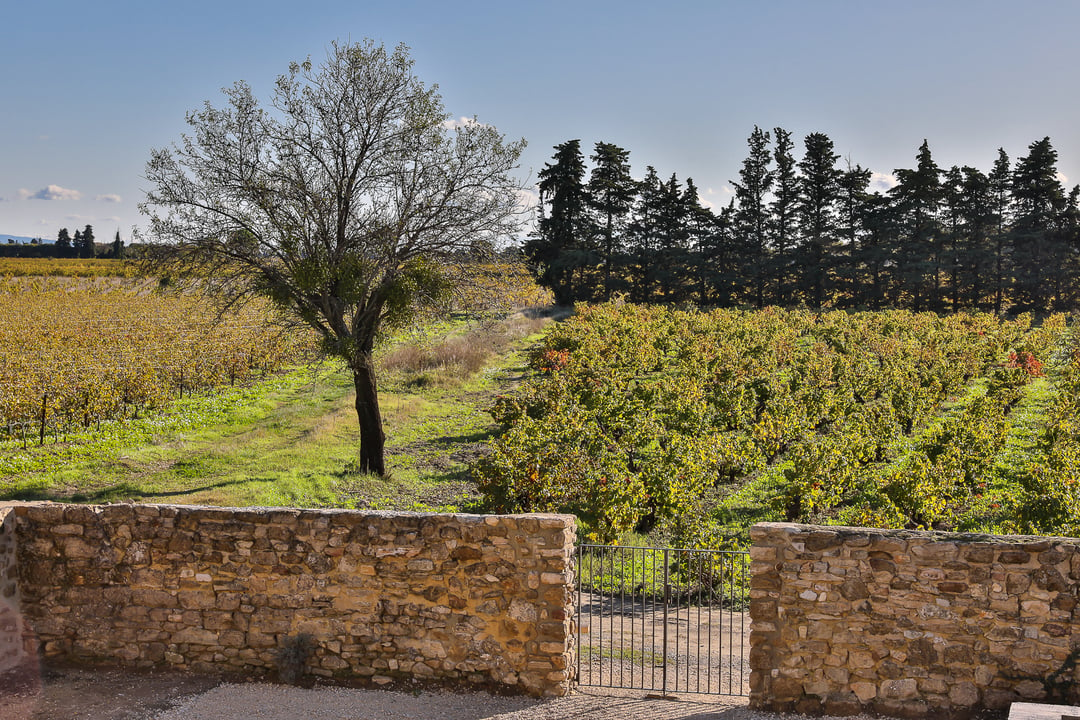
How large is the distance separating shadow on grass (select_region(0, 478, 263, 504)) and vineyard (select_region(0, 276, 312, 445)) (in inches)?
135

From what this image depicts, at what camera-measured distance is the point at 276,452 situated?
685 inches

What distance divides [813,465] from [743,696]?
671 centimetres

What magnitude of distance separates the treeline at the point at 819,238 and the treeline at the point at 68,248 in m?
70.3

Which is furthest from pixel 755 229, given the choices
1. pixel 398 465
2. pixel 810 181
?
pixel 398 465

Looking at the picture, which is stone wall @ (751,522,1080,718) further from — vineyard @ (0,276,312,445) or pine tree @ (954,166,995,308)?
pine tree @ (954,166,995,308)

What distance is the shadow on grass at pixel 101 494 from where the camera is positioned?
13.6m

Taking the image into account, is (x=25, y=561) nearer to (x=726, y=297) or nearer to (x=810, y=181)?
(x=726, y=297)

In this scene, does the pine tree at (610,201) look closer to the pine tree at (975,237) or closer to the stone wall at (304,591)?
the pine tree at (975,237)

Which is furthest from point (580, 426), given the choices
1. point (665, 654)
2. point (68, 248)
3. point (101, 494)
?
point (68, 248)

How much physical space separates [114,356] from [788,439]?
70.3 feet

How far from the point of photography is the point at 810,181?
54.6m

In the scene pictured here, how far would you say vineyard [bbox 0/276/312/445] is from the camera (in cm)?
1842

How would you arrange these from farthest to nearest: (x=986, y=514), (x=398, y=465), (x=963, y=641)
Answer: (x=398, y=465) → (x=986, y=514) → (x=963, y=641)

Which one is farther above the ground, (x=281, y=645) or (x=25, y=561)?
(x=25, y=561)
